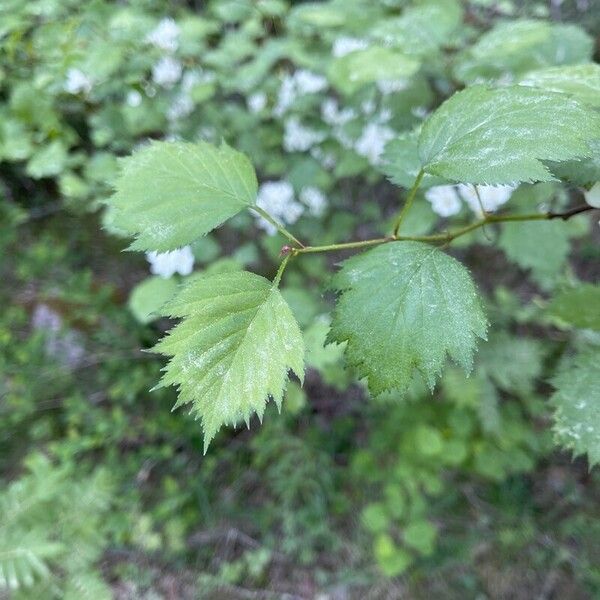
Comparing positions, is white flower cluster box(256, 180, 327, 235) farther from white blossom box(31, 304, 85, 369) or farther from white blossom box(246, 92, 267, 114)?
white blossom box(31, 304, 85, 369)

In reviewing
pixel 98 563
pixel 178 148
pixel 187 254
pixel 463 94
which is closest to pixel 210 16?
pixel 187 254

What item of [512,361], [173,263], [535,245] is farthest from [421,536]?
[173,263]

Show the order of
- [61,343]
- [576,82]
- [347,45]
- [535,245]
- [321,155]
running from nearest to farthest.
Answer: [576,82] → [535,245] → [347,45] → [321,155] → [61,343]

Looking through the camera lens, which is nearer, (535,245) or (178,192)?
(178,192)

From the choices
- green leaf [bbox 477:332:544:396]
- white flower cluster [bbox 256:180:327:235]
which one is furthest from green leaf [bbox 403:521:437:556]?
white flower cluster [bbox 256:180:327:235]

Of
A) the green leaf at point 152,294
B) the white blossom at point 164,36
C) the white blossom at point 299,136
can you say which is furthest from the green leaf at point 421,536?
the white blossom at point 164,36

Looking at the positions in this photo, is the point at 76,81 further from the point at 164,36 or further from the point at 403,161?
the point at 403,161

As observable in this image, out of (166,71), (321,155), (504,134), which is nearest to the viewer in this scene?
(504,134)

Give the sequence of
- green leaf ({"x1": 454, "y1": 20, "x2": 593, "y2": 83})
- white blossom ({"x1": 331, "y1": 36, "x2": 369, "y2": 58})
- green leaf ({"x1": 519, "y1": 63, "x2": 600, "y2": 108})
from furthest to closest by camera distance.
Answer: white blossom ({"x1": 331, "y1": 36, "x2": 369, "y2": 58}), green leaf ({"x1": 454, "y1": 20, "x2": 593, "y2": 83}), green leaf ({"x1": 519, "y1": 63, "x2": 600, "y2": 108})
